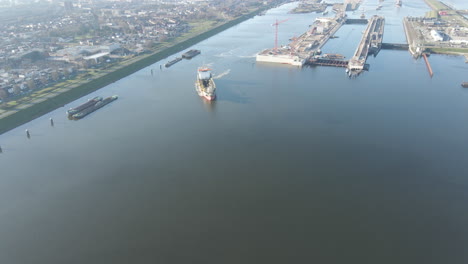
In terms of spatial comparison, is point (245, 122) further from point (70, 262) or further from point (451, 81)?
point (451, 81)

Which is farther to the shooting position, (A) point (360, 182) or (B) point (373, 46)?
(B) point (373, 46)

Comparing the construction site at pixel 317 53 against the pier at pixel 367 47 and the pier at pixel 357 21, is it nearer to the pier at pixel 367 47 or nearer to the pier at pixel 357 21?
the pier at pixel 367 47

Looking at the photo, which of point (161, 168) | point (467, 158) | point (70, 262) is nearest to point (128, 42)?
point (161, 168)

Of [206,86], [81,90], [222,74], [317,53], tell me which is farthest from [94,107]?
[317,53]

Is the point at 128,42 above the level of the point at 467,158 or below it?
above

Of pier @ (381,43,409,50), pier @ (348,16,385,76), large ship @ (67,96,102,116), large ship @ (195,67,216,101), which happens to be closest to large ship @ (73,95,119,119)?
large ship @ (67,96,102,116)

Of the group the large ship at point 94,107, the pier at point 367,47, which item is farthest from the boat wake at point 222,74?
the pier at point 367,47

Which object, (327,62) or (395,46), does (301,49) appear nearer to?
(327,62)

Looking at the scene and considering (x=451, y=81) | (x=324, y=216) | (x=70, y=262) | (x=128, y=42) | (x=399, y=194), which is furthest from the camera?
(x=128, y=42)
